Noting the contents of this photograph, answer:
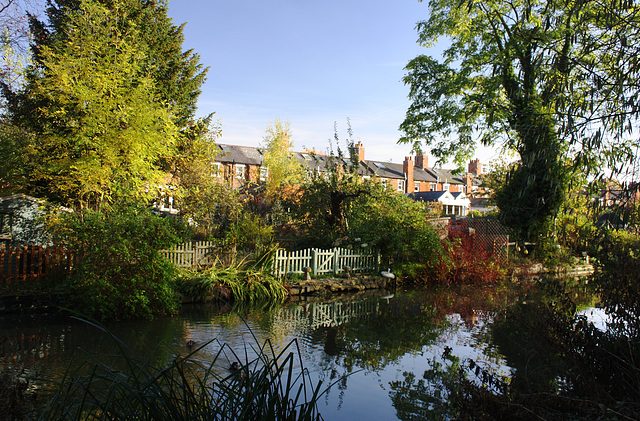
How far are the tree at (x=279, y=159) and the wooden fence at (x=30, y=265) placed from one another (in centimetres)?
2526

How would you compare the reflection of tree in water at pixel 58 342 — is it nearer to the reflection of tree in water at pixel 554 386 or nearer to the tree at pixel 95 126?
the reflection of tree in water at pixel 554 386

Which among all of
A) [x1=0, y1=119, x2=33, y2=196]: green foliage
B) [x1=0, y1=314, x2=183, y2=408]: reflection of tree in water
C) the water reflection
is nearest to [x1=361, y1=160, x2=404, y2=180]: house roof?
[x1=0, y1=119, x2=33, y2=196]: green foliage

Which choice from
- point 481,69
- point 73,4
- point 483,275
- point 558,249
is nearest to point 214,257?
point 483,275

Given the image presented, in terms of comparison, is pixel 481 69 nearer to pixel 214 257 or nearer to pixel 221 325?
pixel 214 257


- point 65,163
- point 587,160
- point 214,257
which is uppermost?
point 65,163

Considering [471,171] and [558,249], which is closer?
[558,249]

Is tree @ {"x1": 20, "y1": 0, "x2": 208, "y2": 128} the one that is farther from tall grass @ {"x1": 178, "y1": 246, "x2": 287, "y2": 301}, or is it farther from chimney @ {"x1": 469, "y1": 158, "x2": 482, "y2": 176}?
chimney @ {"x1": 469, "y1": 158, "x2": 482, "y2": 176}

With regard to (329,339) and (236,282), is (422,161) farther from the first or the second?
(329,339)

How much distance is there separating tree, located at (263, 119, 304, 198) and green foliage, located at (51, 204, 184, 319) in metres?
26.3

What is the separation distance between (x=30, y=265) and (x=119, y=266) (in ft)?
9.65

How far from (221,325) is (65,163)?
21.6 feet

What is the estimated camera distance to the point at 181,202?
18.4 m

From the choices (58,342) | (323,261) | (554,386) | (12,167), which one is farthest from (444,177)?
(58,342)

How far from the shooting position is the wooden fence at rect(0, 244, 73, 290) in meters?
9.68
